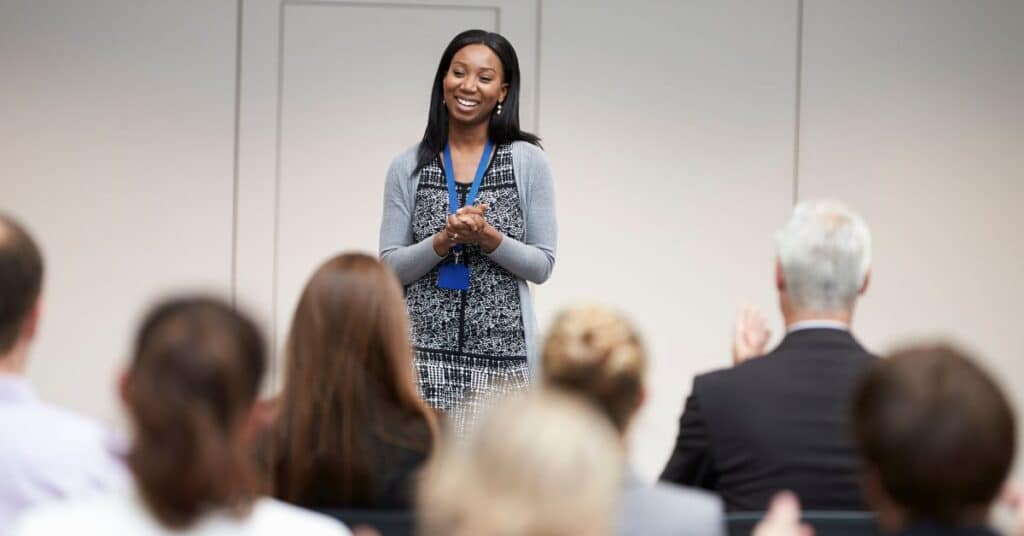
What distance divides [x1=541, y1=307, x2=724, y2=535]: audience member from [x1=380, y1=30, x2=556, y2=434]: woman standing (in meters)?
1.79

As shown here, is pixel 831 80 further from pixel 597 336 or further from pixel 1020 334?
pixel 597 336

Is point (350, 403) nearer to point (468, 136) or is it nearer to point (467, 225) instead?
point (467, 225)

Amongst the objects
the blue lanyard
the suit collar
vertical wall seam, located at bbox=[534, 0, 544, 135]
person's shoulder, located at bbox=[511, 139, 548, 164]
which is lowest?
the suit collar

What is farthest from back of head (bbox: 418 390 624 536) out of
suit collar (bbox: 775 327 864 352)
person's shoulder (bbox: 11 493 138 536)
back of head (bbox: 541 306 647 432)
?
suit collar (bbox: 775 327 864 352)

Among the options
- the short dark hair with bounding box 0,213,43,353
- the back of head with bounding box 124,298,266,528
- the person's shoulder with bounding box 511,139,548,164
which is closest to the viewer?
the back of head with bounding box 124,298,266,528

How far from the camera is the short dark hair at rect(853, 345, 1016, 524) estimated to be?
194 cm

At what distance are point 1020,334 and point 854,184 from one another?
1.17 metres

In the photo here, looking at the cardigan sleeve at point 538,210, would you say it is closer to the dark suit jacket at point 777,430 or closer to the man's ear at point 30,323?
the dark suit jacket at point 777,430

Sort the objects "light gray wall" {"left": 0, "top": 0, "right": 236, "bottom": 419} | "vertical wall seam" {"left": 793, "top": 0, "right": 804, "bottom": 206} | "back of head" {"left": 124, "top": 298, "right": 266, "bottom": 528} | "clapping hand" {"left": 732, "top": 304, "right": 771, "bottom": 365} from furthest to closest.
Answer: "vertical wall seam" {"left": 793, "top": 0, "right": 804, "bottom": 206} < "light gray wall" {"left": 0, "top": 0, "right": 236, "bottom": 419} < "clapping hand" {"left": 732, "top": 304, "right": 771, "bottom": 365} < "back of head" {"left": 124, "top": 298, "right": 266, "bottom": 528}

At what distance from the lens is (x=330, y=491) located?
280 centimetres

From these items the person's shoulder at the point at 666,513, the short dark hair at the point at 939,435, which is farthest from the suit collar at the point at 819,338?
the short dark hair at the point at 939,435

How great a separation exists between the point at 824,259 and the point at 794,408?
424mm

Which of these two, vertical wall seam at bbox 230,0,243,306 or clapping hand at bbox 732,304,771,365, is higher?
vertical wall seam at bbox 230,0,243,306

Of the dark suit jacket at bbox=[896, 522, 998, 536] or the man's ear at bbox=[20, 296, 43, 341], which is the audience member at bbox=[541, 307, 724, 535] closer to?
the dark suit jacket at bbox=[896, 522, 998, 536]
